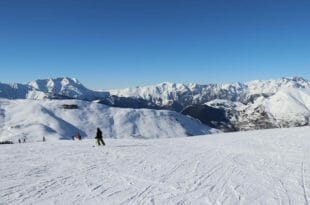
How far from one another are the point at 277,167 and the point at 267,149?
8424 millimetres

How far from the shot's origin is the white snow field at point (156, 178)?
13.1 metres

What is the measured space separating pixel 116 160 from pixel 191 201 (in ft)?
33.8

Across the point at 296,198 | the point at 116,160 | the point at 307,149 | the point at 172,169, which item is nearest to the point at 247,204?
the point at 296,198

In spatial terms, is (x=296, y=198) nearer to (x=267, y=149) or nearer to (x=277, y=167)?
(x=277, y=167)

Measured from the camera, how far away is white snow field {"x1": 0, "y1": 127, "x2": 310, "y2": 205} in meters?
13.1

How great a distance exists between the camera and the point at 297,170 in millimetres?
18891

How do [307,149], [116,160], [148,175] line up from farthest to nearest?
[307,149] → [116,160] → [148,175]

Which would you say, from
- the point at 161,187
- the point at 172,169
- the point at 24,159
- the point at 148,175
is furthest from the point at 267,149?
the point at 24,159

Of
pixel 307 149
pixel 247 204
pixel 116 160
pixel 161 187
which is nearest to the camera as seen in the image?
pixel 247 204

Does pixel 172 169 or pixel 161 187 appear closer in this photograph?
pixel 161 187

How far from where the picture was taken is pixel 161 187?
14781 millimetres

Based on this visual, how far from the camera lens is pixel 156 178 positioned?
16.7m

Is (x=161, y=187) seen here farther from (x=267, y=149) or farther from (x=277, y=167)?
(x=267, y=149)

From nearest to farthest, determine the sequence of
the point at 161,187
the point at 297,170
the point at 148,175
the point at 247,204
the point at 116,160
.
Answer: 1. the point at 247,204
2. the point at 161,187
3. the point at 148,175
4. the point at 297,170
5. the point at 116,160
